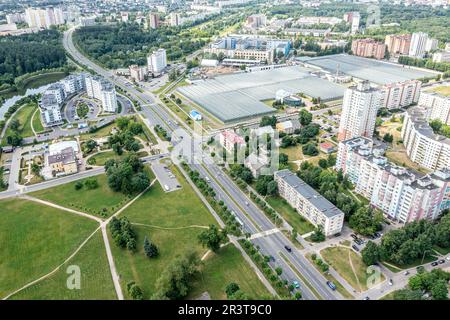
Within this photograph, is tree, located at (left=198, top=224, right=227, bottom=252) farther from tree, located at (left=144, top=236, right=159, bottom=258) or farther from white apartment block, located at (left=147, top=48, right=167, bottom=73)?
white apartment block, located at (left=147, top=48, right=167, bottom=73)

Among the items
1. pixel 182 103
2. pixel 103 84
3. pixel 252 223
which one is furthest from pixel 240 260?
pixel 103 84

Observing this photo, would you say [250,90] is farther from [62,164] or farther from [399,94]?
[62,164]

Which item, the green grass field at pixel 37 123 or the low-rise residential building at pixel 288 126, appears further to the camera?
the green grass field at pixel 37 123

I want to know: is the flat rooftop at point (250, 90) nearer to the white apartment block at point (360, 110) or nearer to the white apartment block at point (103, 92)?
the white apartment block at point (103, 92)

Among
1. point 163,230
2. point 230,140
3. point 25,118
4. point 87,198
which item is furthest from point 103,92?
point 163,230

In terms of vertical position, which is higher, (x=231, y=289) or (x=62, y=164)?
(x=62, y=164)

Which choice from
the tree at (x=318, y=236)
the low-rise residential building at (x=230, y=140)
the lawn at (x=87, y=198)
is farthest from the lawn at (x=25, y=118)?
the tree at (x=318, y=236)
